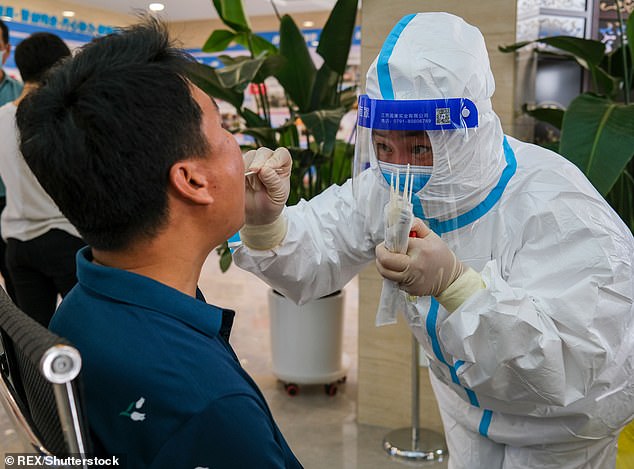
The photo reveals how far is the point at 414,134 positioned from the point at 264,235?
1.39 feet

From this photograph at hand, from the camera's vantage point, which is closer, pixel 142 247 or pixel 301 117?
pixel 142 247

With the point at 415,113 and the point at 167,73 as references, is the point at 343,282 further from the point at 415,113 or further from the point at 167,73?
the point at 167,73

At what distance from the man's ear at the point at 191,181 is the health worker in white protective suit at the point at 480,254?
16.2 inches

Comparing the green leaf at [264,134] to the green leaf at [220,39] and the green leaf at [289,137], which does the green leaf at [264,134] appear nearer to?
the green leaf at [289,137]

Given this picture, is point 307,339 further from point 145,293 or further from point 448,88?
point 145,293

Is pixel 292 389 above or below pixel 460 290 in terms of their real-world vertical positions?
below

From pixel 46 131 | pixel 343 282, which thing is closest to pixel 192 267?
pixel 46 131

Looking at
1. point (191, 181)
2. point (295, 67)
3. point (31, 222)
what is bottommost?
point (31, 222)

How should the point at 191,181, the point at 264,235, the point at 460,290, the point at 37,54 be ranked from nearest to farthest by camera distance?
1. the point at 191,181
2. the point at 460,290
3. the point at 264,235
4. the point at 37,54

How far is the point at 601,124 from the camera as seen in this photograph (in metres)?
2.09

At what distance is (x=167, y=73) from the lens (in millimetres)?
902

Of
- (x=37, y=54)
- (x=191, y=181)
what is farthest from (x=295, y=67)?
(x=191, y=181)

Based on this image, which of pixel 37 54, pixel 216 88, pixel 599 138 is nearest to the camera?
pixel 599 138

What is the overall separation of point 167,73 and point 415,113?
58 cm
